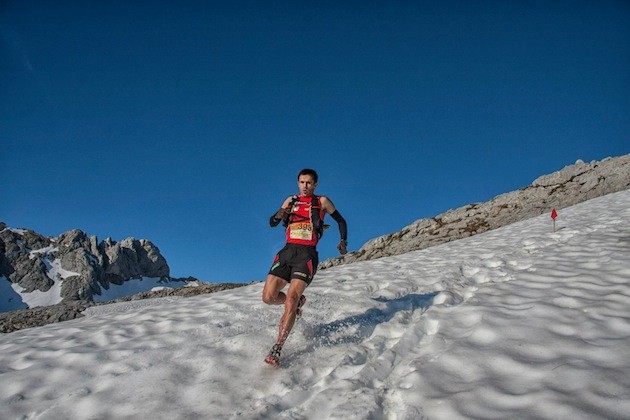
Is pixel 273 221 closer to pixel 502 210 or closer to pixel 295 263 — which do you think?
pixel 295 263

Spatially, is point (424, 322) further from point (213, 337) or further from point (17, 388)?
point (17, 388)

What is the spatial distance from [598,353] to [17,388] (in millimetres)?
7807

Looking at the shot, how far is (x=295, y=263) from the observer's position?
6844 mm

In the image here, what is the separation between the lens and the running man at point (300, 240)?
6.74 meters

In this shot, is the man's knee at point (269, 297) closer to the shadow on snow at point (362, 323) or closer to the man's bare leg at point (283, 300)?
the man's bare leg at point (283, 300)

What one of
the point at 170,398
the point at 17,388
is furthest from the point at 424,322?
the point at 17,388

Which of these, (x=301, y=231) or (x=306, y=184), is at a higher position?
(x=306, y=184)

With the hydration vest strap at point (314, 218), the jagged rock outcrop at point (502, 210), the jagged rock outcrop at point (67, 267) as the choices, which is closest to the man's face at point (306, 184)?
the hydration vest strap at point (314, 218)

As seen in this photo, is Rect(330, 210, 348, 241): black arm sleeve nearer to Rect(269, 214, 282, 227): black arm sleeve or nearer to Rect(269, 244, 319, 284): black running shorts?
Rect(269, 244, 319, 284): black running shorts

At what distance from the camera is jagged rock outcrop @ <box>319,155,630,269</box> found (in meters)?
27.8

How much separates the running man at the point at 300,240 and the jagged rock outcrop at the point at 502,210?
1966cm

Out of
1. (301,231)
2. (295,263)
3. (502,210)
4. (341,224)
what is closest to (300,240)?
(301,231)

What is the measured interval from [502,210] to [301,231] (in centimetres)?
2779

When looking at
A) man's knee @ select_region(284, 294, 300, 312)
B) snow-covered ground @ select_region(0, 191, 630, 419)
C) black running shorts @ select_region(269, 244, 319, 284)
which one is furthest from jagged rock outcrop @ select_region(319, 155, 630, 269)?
man's knee @ select_region(284, 294, 300, 312)
